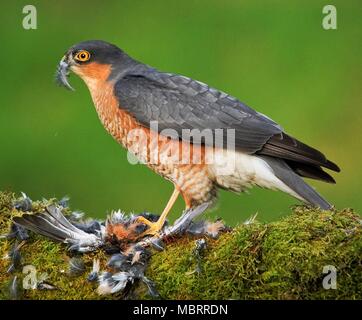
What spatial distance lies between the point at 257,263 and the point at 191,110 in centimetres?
198

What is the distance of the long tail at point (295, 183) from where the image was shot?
5680 millimetres

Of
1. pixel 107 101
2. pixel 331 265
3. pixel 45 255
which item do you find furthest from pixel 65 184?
pixel 331 265

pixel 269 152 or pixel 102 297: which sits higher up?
pixel 269 152

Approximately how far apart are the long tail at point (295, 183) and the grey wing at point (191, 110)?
0.54 feet

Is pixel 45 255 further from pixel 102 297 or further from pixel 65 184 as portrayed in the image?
pixel 65 184

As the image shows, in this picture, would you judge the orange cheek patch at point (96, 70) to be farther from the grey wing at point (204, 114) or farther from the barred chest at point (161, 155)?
the barred chest at point (161, 155)

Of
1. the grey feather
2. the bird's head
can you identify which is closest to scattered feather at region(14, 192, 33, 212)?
the grey feather

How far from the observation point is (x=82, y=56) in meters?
6.83

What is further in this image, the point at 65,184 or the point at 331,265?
the point at 65,184

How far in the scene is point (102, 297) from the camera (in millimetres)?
4672

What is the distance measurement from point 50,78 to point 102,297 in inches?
320
